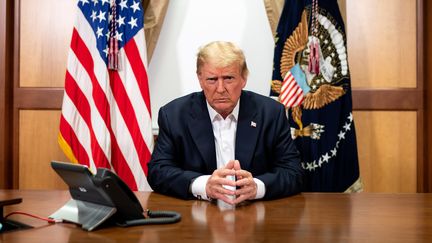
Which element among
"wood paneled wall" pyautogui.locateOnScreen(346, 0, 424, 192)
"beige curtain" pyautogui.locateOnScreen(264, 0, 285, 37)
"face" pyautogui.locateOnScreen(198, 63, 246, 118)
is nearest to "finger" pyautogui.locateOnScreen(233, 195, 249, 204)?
"face" pyautogui.locateOnScreen(198, 63, 246, 118)

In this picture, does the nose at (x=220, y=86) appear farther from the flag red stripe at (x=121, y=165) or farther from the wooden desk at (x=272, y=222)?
the flag red stripe at (x=121, y=165)

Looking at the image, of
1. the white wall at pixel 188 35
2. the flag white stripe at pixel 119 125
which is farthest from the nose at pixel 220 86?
the white wall at pixel 188 35

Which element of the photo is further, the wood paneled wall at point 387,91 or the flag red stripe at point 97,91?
the wood paneled wall at point 387,91

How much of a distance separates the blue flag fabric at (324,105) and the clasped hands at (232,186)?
1.48 metres

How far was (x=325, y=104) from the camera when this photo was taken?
→ 3273 millimetres

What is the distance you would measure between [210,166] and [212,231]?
3.00ft

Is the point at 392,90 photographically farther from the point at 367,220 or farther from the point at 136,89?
the point at 367,220

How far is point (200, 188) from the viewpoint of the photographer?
75.8 inches

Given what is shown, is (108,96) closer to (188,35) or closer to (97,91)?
(97,91)

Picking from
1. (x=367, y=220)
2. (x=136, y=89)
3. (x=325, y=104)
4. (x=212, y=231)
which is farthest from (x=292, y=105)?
(x=212, y=231)

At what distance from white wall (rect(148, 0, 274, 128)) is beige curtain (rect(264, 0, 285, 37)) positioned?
0.58ft

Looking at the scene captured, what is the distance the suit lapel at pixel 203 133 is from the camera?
7.39 ft

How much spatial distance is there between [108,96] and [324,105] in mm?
1432

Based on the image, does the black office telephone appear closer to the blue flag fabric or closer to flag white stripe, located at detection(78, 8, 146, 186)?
flag white stripe, located at detection(78, 8, 146, 186)
